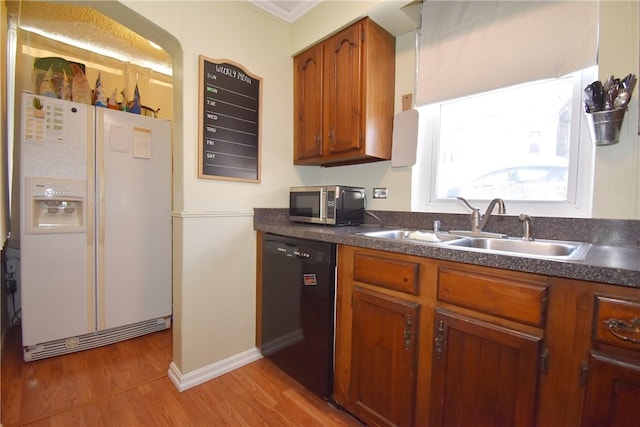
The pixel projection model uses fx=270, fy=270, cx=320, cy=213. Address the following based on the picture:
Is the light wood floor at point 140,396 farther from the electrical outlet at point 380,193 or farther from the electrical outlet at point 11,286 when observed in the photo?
the electrical outlet at point 380,193

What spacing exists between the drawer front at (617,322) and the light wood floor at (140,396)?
1.14 metres

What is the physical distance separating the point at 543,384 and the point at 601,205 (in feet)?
2.85

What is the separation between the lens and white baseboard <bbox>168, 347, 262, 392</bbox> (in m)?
1.61

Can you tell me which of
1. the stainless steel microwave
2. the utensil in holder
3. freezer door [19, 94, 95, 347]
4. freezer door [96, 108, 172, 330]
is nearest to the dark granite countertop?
the stainless steel microwave

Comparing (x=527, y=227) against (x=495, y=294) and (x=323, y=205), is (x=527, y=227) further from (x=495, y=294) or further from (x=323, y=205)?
(x=323, y=205)

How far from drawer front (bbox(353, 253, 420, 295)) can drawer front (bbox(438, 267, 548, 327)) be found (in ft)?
0.34

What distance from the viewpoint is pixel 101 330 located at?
2.06 m

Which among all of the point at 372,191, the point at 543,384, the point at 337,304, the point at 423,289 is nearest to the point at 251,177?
the point at 372,191

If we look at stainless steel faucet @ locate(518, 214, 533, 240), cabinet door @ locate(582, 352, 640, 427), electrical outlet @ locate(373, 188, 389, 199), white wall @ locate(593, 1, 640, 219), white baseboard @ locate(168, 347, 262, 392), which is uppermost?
white wall @ locate(593, 1, 640, 219)

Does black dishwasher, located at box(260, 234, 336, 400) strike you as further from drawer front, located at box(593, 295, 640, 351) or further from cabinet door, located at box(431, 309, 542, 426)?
drawer front, located at box(593, 295, 640, 351)

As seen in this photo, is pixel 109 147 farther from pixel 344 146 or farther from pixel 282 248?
pixel 344 146

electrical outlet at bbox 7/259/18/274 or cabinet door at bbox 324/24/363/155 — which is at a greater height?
cabinet door at bbox 324/24/363/155

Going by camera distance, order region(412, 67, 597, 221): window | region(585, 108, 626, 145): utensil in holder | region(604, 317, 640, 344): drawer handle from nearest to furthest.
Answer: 1. region(604, 317, 640, 344): drawer handle
2. region(585, 108, 626, 145): utensil in holder
3. region(412, 67, 597, 221): window

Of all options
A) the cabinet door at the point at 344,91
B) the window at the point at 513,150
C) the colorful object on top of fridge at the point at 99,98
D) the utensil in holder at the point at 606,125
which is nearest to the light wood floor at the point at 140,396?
the window at the point at 513,150
